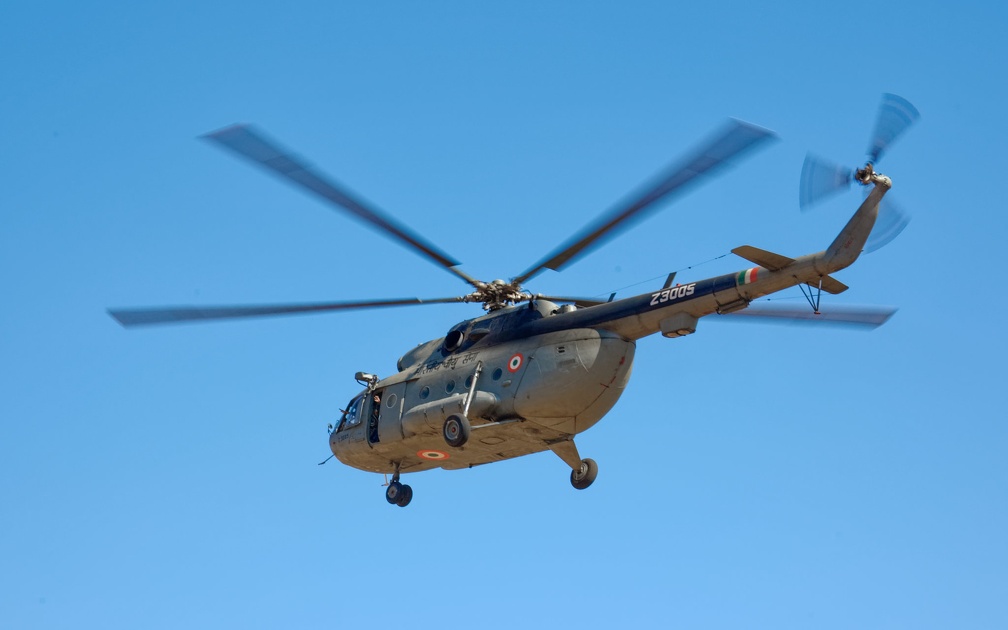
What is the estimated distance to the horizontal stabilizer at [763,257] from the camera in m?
24.5

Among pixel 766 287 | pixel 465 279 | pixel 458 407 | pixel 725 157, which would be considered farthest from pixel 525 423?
pixel 725 157

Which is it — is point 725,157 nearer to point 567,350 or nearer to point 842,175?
point 842,175

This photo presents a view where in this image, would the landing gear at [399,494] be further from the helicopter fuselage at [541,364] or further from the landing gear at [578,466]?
the landing gear at [578,466]

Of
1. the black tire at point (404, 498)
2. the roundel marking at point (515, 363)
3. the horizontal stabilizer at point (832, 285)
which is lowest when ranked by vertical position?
the black tire at point (404, 498)

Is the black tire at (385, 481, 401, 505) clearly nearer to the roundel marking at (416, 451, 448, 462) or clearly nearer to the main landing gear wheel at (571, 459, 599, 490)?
the roundel marking at (416, 451, 448, 462)

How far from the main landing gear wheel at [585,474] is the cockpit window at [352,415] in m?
5.40

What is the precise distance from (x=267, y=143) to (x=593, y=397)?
26.3 ft

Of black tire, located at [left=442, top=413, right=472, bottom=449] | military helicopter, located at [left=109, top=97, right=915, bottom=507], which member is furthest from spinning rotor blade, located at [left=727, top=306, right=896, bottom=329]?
black tire, located at [left=442, top=413, right=472, bottom=449]

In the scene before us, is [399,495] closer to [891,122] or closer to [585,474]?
[585,474]

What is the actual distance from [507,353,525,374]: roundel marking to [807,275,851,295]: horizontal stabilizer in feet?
19.6

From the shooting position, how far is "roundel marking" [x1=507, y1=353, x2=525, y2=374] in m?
27.2

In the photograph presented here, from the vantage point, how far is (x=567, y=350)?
26641 mm

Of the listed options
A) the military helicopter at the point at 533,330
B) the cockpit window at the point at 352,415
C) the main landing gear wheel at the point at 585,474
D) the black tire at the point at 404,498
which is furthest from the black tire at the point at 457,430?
the cockpit window at the point at 352,415

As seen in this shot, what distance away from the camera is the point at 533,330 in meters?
27.6
